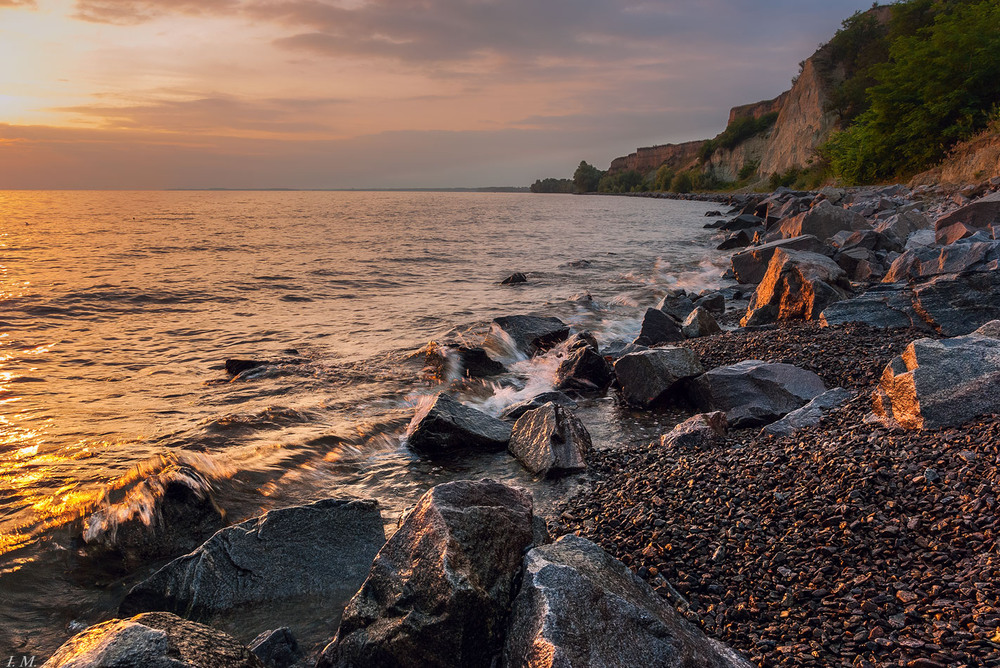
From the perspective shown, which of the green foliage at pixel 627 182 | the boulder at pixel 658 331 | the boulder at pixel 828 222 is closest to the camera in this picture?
the boulder at pixel 658 331

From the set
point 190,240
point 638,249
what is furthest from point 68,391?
point 190,240

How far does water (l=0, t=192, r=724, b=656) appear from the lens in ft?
17.2

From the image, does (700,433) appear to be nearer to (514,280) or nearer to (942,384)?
(942,384)

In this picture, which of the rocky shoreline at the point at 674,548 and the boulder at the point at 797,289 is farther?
the boulder at the point at 797,289

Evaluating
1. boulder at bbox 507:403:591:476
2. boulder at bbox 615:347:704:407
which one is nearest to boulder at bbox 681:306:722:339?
boulder at bbox 615:347:704:407

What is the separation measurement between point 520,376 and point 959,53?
104ft

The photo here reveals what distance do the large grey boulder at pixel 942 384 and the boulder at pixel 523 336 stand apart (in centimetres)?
651

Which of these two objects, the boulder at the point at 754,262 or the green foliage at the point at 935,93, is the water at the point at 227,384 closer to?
the boulder at the point at 754,262

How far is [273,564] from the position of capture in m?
4.37

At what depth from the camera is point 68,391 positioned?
8852 mm

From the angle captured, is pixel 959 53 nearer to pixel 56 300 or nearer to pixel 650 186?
pixel 56 300

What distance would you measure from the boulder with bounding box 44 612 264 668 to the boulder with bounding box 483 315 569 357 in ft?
26.0

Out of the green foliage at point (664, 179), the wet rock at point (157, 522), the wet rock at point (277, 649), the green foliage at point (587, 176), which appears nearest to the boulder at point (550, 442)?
the wet rock at point (277, 649)

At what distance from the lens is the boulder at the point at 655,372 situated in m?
7.55
